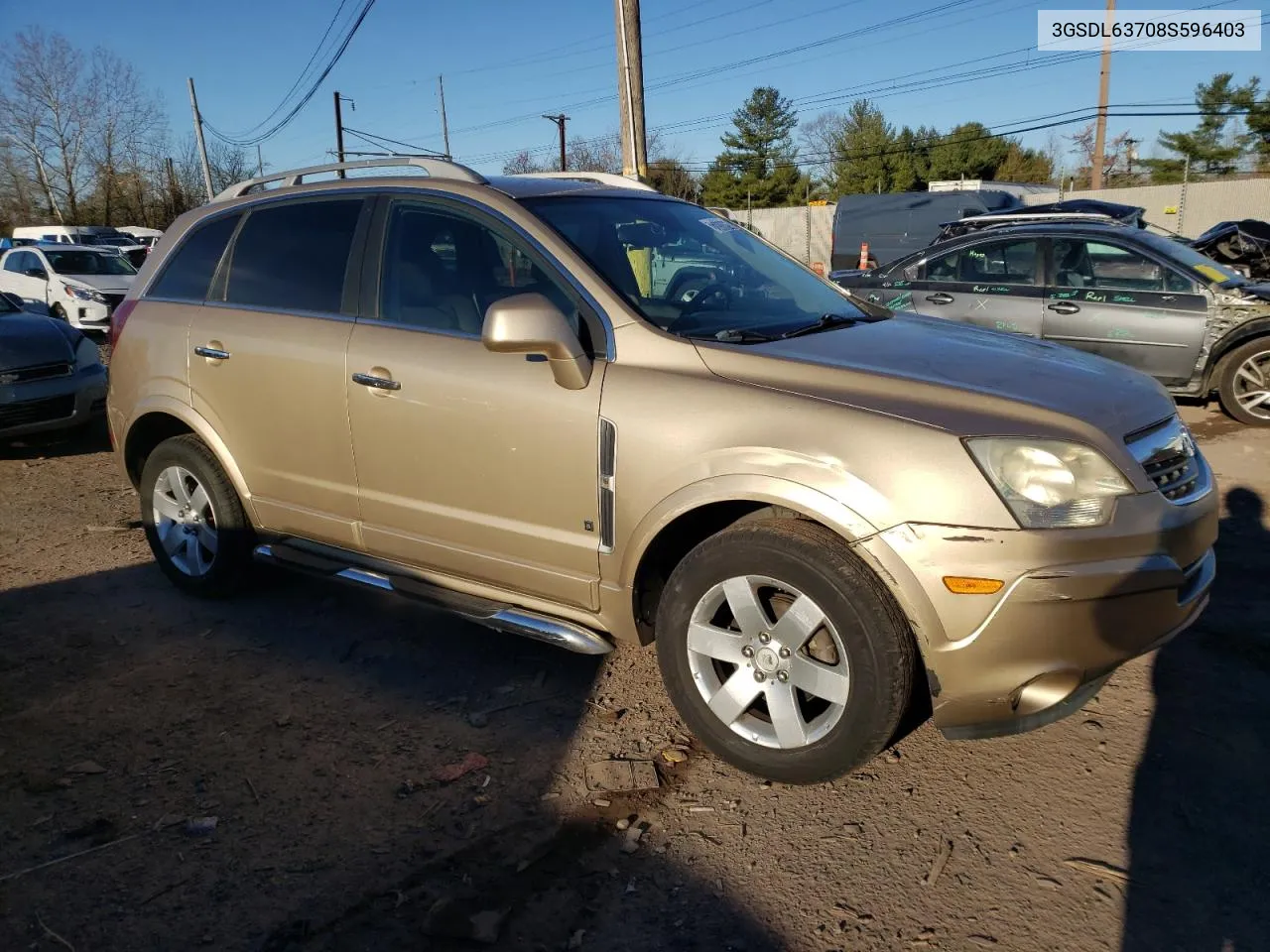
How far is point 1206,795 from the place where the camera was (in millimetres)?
2801

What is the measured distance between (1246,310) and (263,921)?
323 inches

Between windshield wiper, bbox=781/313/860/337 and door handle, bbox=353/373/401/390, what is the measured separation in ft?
4.84

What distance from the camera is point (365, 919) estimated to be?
242 centimetres

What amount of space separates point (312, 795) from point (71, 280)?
54.8 ft

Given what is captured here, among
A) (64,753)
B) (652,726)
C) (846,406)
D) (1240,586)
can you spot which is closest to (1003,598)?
(846,406)

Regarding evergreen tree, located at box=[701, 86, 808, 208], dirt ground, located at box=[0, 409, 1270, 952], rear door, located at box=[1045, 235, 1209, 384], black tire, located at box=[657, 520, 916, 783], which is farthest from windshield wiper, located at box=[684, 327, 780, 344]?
evergreen tree, located at box=[701, 86, 808, 208]

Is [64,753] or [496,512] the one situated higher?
[496,512]

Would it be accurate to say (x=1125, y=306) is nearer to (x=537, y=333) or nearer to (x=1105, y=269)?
(x=1105, y=269)

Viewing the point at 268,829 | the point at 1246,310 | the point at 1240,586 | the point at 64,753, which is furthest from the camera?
the point at 1246,310

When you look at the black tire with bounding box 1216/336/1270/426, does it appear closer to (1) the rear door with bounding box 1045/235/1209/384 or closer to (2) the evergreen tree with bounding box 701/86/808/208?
(1) the rear door with bounding box 1045/235/1209/384

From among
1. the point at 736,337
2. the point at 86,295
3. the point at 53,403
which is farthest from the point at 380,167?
the point at 86,295

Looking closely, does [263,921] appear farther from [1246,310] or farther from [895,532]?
[1246,310]

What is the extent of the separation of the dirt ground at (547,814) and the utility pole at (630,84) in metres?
6.64

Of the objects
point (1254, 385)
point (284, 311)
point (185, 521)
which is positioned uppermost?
point (284, 311)
